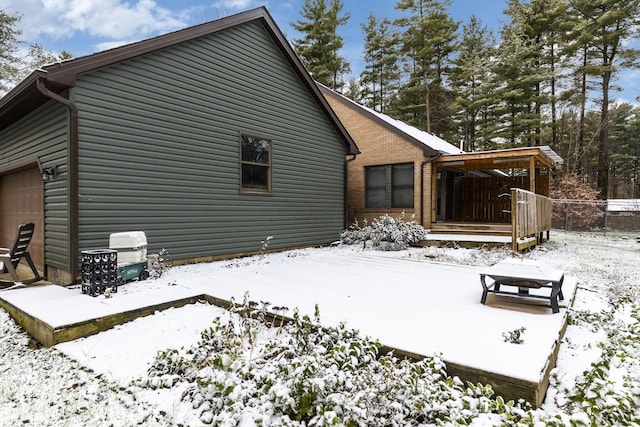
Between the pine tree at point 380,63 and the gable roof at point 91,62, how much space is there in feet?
55.6

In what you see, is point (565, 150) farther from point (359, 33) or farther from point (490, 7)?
point (359, 33)

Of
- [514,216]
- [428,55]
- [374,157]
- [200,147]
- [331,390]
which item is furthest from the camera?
[428,55]

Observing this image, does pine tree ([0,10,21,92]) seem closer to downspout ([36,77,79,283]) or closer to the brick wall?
the brick wall

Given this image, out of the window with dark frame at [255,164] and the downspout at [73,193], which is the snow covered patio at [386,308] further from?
the window with dark frame at [255,164]

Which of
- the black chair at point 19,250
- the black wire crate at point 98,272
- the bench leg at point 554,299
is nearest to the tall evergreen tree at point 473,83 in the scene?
the bench leg at point 554,299

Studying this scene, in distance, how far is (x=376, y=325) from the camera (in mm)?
3180

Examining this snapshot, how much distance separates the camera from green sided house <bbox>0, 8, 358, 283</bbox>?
5191 millimetres

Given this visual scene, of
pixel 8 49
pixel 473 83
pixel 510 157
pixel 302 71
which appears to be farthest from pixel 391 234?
pixel 8 49

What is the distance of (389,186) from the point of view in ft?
38.2

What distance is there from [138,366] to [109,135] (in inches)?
163

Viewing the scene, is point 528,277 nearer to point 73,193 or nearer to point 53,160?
point 73,193

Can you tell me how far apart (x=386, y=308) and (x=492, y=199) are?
12309 mm

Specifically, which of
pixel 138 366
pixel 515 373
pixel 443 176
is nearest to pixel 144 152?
pixel 138 366

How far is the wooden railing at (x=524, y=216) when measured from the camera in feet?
24.1
